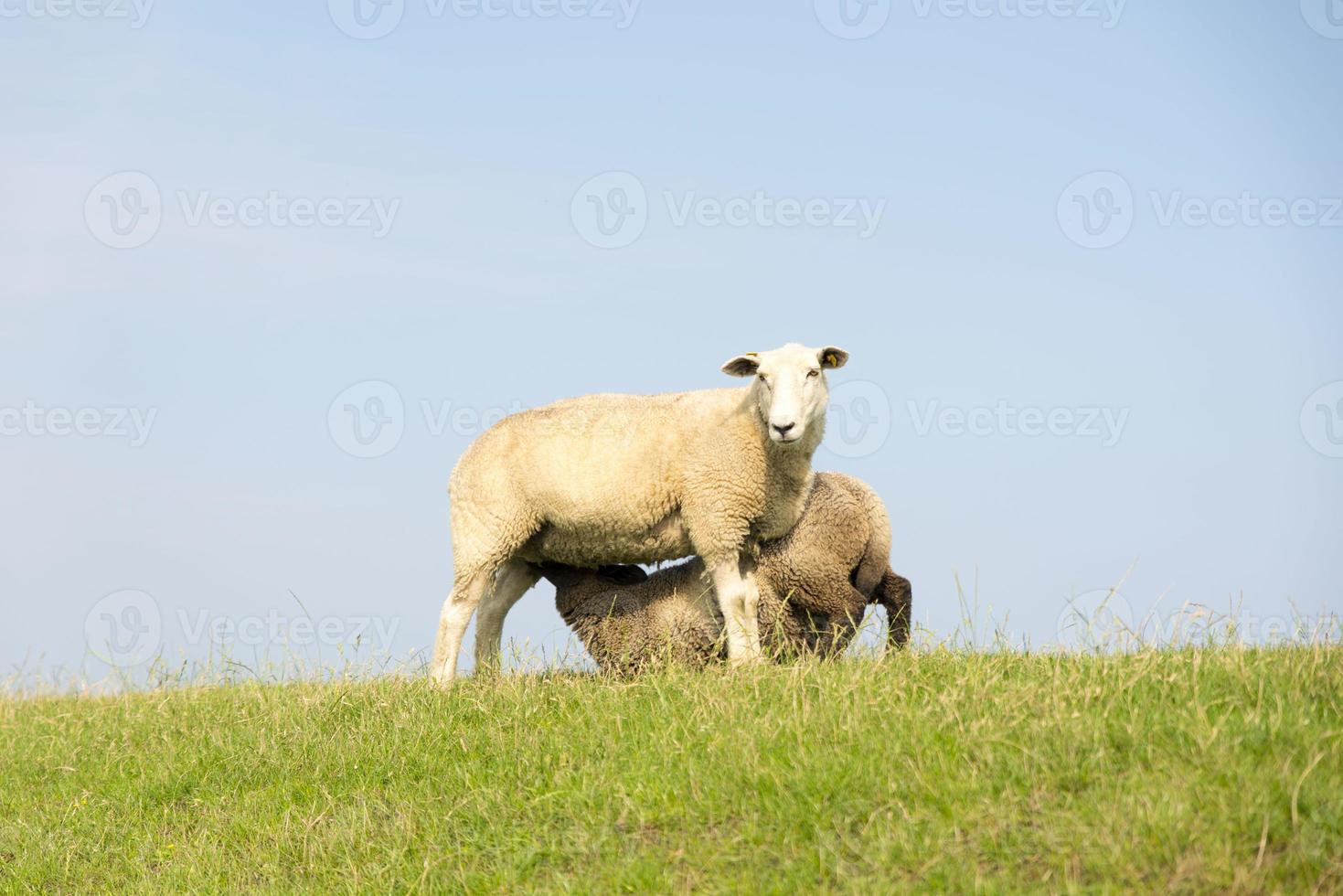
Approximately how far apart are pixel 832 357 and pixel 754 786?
181 inches

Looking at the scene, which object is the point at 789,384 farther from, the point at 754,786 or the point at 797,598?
the point at 754,786

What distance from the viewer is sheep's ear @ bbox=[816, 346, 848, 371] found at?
988cm

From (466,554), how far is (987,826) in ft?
21.1

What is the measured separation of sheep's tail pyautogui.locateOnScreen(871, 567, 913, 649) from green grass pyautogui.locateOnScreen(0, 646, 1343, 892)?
2.09m

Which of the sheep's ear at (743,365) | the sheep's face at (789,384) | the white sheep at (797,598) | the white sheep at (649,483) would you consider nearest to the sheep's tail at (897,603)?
the white sheep at (797,598)

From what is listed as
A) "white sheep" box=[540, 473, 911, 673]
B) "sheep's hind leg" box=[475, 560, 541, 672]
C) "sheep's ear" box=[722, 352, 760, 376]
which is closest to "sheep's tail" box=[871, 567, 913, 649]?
"white sheep" box=[540, 473, 911, 673]

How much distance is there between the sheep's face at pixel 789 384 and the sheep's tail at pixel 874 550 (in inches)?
40.1

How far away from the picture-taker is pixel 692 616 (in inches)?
419

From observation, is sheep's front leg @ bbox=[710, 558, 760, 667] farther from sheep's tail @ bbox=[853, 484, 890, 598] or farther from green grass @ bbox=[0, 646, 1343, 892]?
green grass @ bbox=[0, 646, 1343, 892]


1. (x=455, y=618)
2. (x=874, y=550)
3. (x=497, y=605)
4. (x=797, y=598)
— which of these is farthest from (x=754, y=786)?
(x=497, y=605)

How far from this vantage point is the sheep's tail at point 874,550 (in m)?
10.4

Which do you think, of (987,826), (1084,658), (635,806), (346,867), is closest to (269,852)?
(346,867)

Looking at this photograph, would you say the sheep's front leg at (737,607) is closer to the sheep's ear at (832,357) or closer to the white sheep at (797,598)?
the white sheep at (797,598)

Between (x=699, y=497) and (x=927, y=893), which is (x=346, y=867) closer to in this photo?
(x=927, y=893)
